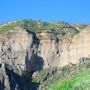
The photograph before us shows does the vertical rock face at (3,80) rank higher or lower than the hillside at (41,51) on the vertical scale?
lower

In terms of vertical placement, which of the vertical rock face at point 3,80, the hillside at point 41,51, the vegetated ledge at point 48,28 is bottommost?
the vertical rock face at point 3,80

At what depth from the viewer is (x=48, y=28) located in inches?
2259

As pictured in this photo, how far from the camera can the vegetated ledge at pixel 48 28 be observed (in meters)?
55.5

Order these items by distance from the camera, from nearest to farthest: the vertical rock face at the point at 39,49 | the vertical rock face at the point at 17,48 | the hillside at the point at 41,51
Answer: the hillside at the point at 41,51 < the vertical rock face at the point at 17,48 < the vertical rock face at the point at 39,49

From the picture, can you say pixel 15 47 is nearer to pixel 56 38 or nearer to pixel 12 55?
pixel 12 55

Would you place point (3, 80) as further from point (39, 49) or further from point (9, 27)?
point (9, 27)

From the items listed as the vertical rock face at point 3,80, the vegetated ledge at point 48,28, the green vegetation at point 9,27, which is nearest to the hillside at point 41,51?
the vegetated ledge at point 48,28

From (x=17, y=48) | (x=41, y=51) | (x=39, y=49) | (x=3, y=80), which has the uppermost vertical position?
(x=17, y=48)

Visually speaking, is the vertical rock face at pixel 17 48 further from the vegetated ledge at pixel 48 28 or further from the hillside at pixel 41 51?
the vegetated ledge at pixel 48 28

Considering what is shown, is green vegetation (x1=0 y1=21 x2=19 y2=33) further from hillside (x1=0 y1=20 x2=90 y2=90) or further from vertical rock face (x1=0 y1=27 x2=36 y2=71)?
vertical rock face (x1=0 y1=27 x2=36 y2=71)

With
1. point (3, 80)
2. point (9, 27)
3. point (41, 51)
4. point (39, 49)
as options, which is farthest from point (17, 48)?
point (3, 80)

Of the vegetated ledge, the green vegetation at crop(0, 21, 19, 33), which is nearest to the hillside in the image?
the vegetated ledge

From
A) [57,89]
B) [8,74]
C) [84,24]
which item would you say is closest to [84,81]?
[57,89]

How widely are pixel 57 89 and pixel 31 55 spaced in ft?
133
